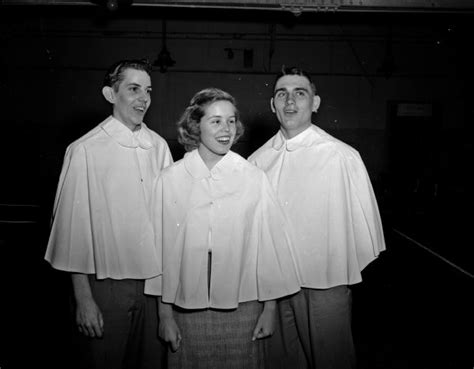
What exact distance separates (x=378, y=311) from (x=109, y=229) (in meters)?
3.51

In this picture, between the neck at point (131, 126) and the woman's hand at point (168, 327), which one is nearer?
the woman's hand at point (168, 327)

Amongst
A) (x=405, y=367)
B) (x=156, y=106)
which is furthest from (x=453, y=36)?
(x=405, y=367)

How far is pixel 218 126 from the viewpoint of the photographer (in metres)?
2.02

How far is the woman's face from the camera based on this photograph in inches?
79.4

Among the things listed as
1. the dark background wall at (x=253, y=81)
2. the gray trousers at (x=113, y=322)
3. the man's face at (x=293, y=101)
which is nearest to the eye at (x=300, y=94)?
the man's face at (x=293, y=101)

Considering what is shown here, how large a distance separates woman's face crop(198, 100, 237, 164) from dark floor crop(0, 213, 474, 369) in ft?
8.41

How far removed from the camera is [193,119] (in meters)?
2.09

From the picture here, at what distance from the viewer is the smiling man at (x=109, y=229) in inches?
79.7

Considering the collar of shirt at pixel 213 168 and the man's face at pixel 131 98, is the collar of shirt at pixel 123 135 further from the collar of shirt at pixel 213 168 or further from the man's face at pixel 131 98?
the collar of shirt at pixel 213 168

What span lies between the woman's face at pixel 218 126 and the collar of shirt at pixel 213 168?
5cm

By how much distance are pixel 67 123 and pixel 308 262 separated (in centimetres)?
1149

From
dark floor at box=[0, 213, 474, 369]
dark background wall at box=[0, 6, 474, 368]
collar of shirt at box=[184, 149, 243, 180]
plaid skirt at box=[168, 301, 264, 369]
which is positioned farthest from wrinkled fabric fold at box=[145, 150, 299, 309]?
dark background wall at box=[0, 6, 474, 368]

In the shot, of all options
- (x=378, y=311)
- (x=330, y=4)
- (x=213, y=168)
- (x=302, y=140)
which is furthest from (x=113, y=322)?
(x=378, y=311)

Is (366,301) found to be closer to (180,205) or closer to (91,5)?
(180,205)
